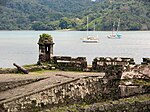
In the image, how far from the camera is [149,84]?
20.8 m

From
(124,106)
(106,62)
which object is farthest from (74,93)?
(106,62)

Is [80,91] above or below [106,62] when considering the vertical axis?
below

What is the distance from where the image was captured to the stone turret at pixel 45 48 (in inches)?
1146

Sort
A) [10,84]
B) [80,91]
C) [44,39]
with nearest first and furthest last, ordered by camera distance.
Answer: [80,91]
[10,84]
[44,39]

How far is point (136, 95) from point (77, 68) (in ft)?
24.2

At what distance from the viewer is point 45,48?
29406mm

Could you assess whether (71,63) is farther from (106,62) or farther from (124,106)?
(124,106)

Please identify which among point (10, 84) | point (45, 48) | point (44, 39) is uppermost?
point (44, 39)

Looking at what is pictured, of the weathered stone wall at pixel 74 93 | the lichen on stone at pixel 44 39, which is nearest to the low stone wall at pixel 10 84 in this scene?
the weathered stone wall at pixel 74 93

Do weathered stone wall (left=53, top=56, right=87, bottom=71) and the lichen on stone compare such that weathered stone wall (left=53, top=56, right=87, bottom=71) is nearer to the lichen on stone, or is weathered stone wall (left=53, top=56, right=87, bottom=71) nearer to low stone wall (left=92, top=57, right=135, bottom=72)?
low stone wall (left=92, top=57, right=135, bottom=72)

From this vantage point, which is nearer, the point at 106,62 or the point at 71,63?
the point at 106,62

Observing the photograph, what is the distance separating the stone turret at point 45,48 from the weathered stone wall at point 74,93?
6785mm

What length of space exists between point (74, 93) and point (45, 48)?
7.76 m

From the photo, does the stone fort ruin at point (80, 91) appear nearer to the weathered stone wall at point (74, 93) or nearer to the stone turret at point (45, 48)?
the weathered stone wall at point (74, 93)
